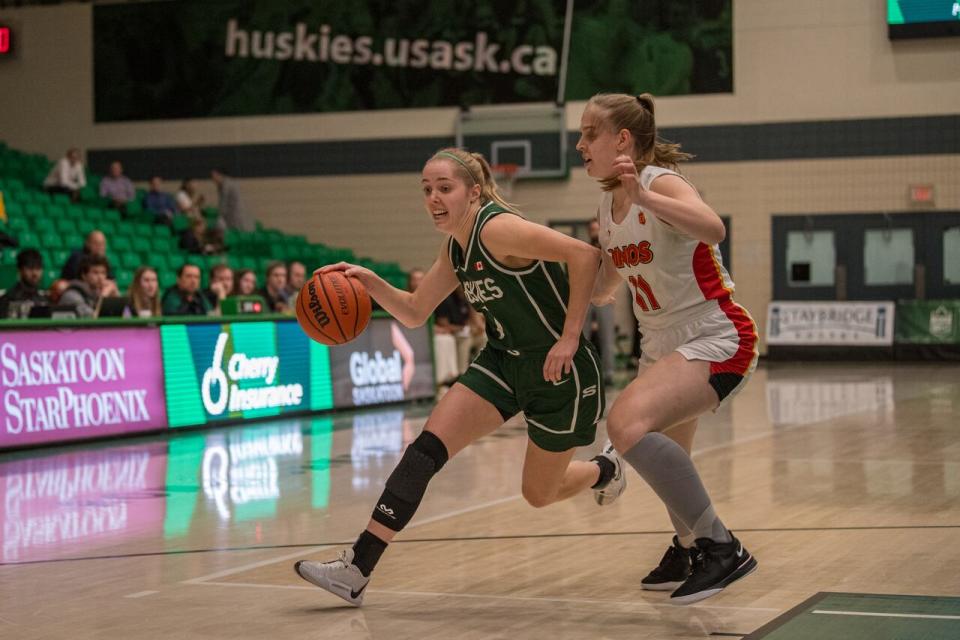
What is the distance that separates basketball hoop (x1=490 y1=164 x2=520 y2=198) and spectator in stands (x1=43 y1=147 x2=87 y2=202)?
282 inches

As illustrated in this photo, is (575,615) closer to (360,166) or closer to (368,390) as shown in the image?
(368,390)

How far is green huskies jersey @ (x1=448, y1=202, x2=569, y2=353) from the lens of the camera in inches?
181

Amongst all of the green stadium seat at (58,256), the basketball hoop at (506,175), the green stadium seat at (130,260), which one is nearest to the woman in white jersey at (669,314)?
the green stadium seat at (58,256)

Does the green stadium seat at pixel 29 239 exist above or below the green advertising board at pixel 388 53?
below

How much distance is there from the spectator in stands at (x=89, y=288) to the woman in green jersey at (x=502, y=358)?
6.68 meters

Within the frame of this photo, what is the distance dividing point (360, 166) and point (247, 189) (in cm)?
229

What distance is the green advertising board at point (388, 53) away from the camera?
75.7 ft

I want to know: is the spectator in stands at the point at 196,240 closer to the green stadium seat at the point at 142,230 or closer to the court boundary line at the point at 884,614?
the green stadium seat at the point at 142,230

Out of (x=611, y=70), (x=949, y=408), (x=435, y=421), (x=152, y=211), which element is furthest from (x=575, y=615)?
(x=611, y=70)

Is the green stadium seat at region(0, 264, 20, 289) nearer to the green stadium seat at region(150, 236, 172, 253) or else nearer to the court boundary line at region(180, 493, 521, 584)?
the green stadium seat at region(150, 236, 172, 253)

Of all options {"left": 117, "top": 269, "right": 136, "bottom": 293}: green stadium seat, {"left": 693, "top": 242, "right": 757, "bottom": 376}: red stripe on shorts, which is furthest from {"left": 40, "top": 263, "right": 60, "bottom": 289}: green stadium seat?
{"left": 693, "top": 242, "right": 757, "bottom": 376}: red stripe on shorts

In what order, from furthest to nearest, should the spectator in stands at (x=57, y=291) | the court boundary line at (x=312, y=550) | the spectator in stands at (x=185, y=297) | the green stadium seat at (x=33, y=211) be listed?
the green stadium seat at (x=33, y=211) → the spectator in stands at (x=185, y=297) → the spectator in stands at (x=57, y=291) → the court boundary line at (x=312, y=550)

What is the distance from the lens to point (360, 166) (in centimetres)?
2441

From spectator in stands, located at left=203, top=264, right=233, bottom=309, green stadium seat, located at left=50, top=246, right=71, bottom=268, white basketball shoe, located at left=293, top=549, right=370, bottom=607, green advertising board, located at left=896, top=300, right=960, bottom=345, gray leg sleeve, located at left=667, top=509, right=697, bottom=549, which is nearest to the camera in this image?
white basketball shoe, located at left=293, top=549, right=370, bottom=607
